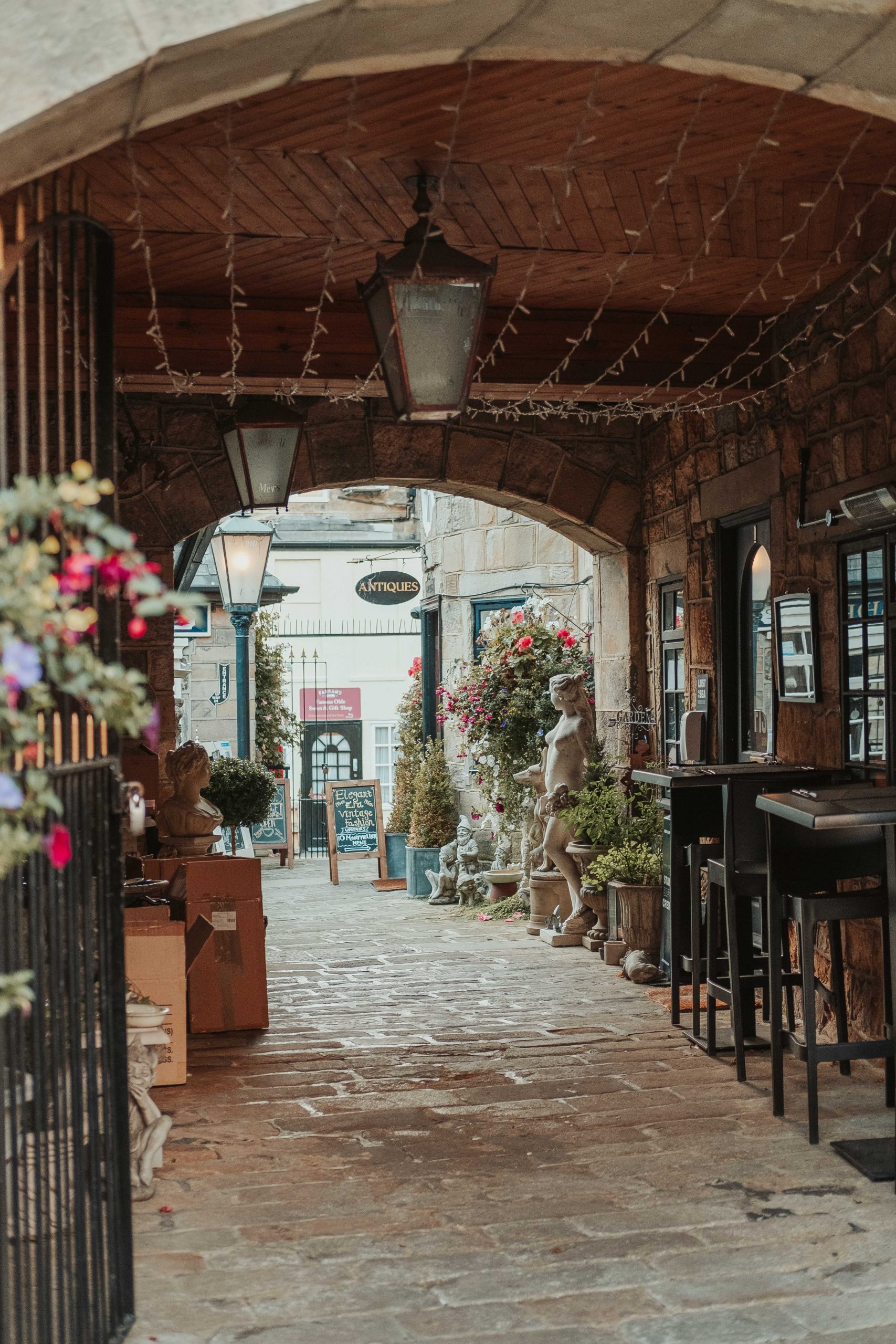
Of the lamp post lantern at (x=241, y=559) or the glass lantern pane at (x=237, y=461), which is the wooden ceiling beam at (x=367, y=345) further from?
the lamp post lantern at (x=241, y=559)

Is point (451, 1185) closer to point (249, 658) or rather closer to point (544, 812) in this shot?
point (544, 812)

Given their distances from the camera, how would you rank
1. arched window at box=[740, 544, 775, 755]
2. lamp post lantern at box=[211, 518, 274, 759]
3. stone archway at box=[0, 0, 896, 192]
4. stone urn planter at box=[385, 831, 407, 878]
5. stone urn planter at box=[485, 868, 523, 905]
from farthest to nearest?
stone urn planter at box=[385, 831, 407, 878] < stone urn planter at box=[485, 868, 523, 905] < lamp post lantern at box=[211, 518, 274, 759] < arched window at box=[740, 544, 775, 755] < stone archway at box=[0, 0, 896, 192]

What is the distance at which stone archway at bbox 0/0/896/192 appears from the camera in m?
2.02

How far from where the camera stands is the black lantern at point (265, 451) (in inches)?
223

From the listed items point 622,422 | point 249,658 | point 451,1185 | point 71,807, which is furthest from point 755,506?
point 249,658

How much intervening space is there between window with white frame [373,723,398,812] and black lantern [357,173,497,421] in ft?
44.8

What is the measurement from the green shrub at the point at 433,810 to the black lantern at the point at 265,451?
4.93 meters

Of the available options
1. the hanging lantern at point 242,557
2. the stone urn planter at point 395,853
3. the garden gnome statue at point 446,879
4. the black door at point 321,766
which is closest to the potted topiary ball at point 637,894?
the garden gnome statue at point 446,879

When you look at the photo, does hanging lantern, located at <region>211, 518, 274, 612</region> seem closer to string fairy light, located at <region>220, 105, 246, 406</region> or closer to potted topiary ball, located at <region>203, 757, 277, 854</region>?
potted topiary ball, located at <region>203, 757, 277, 854</region>

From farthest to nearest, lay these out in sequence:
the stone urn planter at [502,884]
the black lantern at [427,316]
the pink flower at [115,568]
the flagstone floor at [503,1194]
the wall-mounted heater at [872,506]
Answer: the stone urn planter at [502,884] → the wall-mounted heater at [872,506] → the black lantern at [427,316] → the flagstone floor at [503,1194] → the pink flower at [115,568]

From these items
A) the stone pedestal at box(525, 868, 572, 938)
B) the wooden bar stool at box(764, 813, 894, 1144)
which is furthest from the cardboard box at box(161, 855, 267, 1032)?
the stone pedestal at box(525, 868, 572, 938)

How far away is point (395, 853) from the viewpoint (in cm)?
1116

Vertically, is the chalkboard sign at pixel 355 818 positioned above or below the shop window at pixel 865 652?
below

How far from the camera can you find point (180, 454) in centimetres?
692
